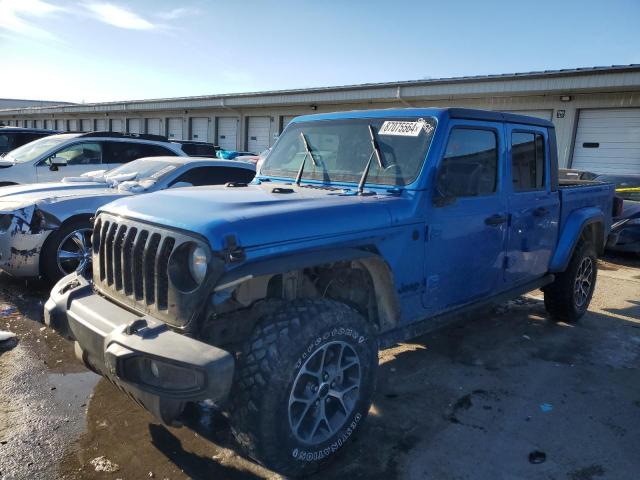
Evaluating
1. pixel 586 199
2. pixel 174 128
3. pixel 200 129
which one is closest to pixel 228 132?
pixel 200 129

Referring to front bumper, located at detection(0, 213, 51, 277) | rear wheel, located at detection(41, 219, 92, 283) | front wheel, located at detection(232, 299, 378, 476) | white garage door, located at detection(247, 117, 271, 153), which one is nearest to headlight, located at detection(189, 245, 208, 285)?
front wheel, located at detection(232, 299, 378, 476)

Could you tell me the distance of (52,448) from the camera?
295 cm

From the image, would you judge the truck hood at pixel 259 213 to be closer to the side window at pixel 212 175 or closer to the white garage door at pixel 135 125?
the side window at pixel 212 175

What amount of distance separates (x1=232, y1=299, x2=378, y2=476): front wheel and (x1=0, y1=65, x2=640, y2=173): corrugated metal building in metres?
13.0

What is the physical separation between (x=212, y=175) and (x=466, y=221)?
442cm

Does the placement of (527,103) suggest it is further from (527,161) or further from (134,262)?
(134,262)

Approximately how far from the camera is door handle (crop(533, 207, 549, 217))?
4.41 m

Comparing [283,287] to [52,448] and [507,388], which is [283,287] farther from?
[507,388]

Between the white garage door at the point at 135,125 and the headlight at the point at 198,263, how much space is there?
32.0m

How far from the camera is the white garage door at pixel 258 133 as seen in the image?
23.3 meters

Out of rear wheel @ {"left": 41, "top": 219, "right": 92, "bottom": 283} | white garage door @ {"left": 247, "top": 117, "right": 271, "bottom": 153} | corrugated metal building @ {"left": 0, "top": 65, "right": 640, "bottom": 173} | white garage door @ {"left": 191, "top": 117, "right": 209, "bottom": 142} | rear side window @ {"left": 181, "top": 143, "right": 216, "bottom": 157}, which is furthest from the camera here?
white garage door @ {"left": 191, "top": 117, "right": 209, "bottom": 142}

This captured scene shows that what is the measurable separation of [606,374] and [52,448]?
167 inches

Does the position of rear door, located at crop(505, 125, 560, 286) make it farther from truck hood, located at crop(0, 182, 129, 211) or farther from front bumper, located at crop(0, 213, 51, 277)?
front bumper, located at crop(0, 213, 51, 277)

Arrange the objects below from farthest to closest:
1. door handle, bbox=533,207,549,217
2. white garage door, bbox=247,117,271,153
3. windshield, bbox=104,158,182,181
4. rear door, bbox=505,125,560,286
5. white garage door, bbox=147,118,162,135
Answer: white garage door, bbox=147,118,162,135 < white garage door, bbox=247,117,271,153 < windshield, bbox=104,158,182,181 < door handle, bbox=533,207,549,217 < rear door, bbox=505,125,560,286
